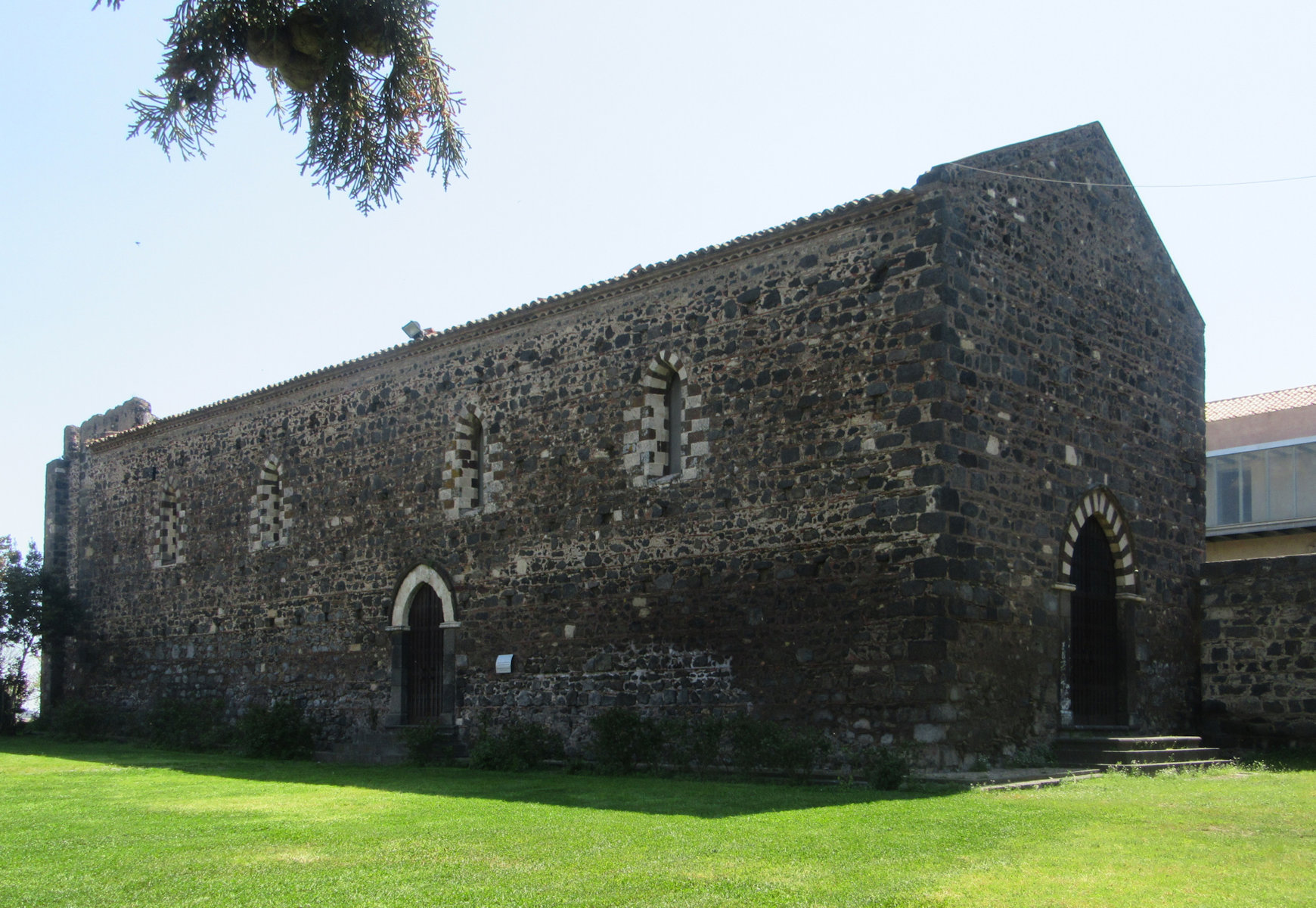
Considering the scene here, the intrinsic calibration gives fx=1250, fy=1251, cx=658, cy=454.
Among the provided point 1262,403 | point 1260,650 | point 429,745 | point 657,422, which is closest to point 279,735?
point 429,745

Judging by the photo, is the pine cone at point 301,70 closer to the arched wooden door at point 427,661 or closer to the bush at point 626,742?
the bush at point 626,742

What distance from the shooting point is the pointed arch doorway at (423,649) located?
1881 centimetres

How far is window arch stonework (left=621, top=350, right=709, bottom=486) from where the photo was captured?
1641cm

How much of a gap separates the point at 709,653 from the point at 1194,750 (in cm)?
608

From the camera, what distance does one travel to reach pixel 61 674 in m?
27.8

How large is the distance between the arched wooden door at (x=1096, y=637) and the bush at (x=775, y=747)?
147 inches

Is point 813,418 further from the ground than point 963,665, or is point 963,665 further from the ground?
point 813,418

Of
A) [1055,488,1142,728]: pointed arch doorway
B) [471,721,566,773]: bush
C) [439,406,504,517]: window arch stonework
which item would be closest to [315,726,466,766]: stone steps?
[471,721,566,773]: bush

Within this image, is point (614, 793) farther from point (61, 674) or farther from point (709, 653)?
point (61, 674)

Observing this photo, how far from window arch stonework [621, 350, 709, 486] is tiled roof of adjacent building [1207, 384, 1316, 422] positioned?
18228 millimetres

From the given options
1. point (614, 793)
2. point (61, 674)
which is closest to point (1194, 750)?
point (614, 793)

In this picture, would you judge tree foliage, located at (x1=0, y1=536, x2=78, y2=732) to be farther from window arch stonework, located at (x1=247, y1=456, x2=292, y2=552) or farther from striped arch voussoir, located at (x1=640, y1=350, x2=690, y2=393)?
striped arch voussoir, located at (x1=640, y1=350, x2=690, y2=393)

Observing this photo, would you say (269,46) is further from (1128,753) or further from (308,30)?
(1128,753)

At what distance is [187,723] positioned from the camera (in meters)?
22.7
